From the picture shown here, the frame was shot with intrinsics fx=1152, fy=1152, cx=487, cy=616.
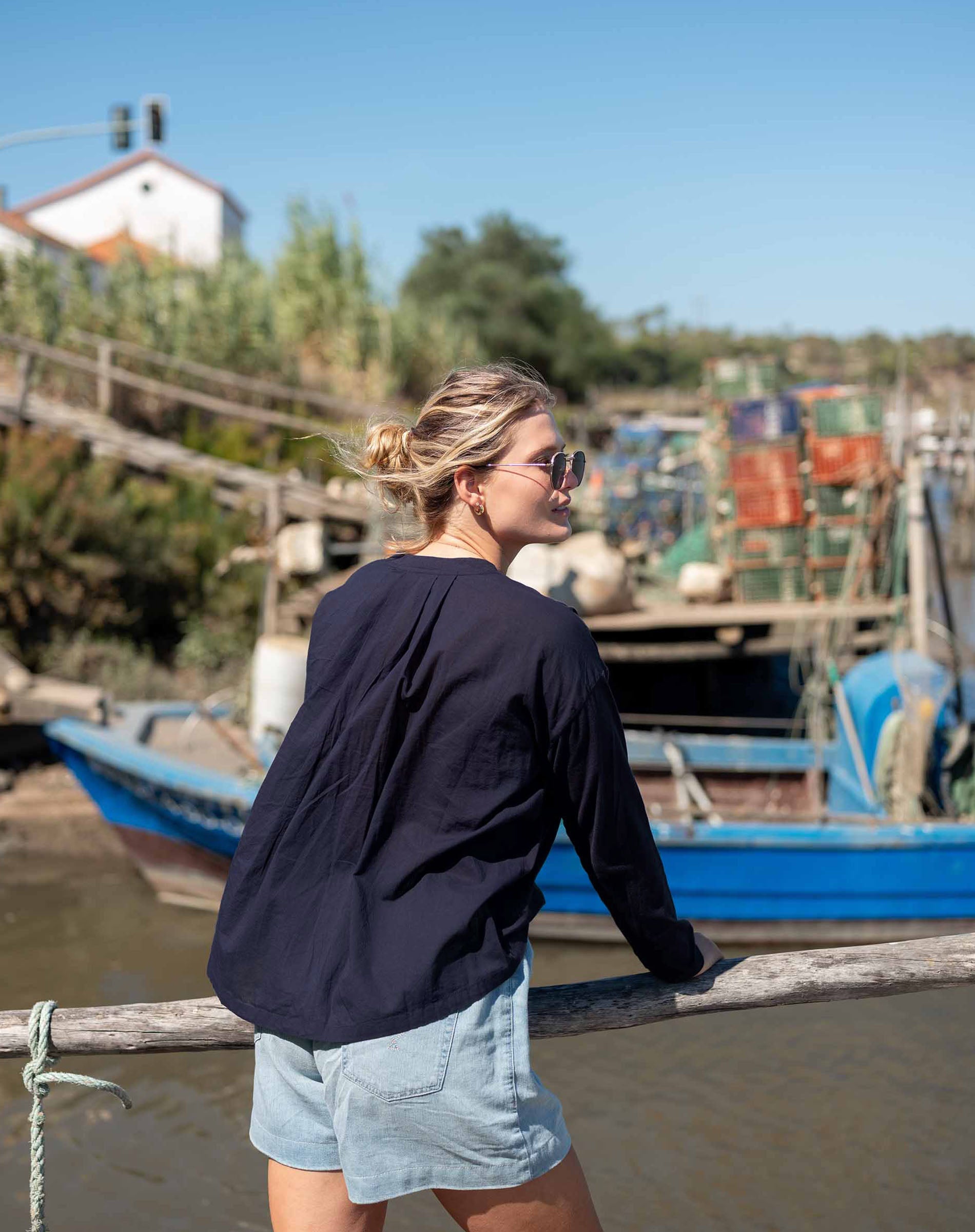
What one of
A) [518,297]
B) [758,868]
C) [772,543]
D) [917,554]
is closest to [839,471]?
[772,543]

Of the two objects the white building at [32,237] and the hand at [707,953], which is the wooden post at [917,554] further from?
the white building at [32,237]

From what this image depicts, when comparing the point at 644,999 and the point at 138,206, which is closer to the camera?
the point at 644,999

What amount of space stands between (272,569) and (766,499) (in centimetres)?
419

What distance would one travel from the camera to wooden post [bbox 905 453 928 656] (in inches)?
325

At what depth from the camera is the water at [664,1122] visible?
472cm

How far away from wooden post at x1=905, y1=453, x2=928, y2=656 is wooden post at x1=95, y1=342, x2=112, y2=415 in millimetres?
9880

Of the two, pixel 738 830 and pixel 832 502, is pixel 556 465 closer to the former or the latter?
pixel 738 830

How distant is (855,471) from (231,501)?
654cm

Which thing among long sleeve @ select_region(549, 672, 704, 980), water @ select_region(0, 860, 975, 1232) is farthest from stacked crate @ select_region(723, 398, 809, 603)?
long sleeve @ select_region(549, 672, 704, 980)

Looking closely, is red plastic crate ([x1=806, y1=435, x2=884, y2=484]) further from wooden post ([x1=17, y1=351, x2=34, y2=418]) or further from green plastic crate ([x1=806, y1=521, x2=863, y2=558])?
wooden post ([x1=17, y1=351, x2=34, y2=418])

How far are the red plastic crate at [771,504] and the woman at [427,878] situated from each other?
836 centimetres

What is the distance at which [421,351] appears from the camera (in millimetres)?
18656

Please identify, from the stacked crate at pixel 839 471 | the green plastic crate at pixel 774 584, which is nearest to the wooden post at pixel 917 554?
the stacked crate at pixel 839 471

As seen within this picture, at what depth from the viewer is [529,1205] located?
1615 millimetres
